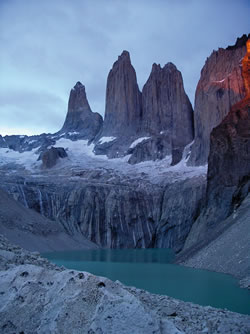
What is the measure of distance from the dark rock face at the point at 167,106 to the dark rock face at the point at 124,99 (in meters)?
2.48

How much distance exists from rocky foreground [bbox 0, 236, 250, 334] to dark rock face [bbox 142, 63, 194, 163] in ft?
252

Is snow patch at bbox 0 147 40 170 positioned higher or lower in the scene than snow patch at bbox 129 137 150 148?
lower

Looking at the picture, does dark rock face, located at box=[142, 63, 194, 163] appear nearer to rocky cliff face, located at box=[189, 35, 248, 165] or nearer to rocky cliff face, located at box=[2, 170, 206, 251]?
rocky cliff face, located at box=[189, 35, 248, 165]

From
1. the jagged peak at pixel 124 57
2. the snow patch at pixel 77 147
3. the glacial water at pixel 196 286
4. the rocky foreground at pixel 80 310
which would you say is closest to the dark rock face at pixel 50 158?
the snow patch at pixel 77 147

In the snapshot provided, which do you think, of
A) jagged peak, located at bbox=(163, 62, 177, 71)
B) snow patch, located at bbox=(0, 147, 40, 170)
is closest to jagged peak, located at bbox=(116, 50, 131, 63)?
jagged peak, located at bbox=(163, 62, 177, 71)

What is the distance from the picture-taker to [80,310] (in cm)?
577

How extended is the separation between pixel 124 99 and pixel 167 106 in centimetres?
1155

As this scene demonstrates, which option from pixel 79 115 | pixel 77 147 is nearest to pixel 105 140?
pixel 77 147

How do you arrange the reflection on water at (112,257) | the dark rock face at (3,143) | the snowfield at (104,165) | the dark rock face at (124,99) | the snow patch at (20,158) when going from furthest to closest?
the dark rock face at (3,143) < the dark rock face at (124,99) < the snow patch at (20,158) < the snowfield at (104,165) < the reflection on water at (112,257)

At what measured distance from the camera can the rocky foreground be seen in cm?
548

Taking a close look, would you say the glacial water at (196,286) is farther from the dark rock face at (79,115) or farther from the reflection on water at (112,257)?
the dark rock face at (79,115)

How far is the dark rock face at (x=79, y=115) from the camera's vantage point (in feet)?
353

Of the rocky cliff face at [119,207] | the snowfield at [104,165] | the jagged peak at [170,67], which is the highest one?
the jagged peak at [170,67]

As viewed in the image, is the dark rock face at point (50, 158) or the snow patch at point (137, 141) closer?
the dark rock face at point (50, 158)
